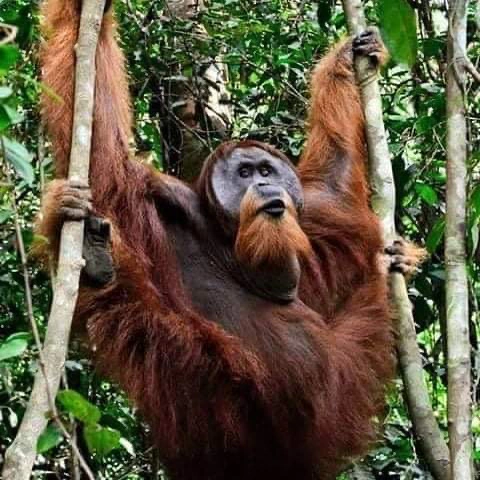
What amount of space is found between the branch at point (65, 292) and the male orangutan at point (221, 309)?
1.56ft

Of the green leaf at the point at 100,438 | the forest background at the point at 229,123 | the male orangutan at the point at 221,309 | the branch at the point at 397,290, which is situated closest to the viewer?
the green leaf at the point at 100,438

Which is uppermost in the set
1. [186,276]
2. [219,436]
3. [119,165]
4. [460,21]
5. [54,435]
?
[460,21]

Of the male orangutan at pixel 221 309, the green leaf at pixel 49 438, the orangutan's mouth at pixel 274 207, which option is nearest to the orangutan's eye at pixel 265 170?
the male orangutan at pixel 221 309

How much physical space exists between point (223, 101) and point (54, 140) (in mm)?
1646

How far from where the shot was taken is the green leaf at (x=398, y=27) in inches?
115

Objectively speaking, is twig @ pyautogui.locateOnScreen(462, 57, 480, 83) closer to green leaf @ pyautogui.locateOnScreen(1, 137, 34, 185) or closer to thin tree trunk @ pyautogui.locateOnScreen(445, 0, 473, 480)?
thin tree trunk @ pyautogui.locateOnScreen(445, 0, 473, 480)

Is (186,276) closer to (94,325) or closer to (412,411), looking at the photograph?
(94,325)

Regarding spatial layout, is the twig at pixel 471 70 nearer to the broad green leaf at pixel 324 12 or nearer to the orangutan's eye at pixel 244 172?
the orangutan's eye at pixel 244 172

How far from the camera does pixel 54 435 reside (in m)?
2.20

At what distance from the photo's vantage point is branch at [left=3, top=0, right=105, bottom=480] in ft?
6.52

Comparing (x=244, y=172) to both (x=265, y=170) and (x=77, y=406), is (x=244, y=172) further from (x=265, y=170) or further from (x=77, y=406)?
(x=77, y=406)

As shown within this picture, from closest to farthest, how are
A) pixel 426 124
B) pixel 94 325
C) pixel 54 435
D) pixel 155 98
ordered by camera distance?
pixel 54 435 < pixel 94 325 < pixel 426 124 < pixel 155 98

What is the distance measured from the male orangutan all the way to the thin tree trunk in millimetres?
720

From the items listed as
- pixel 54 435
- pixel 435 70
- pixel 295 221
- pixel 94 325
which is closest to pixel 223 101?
pixel 435 70
